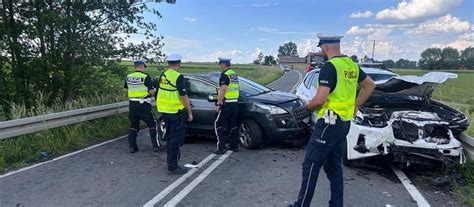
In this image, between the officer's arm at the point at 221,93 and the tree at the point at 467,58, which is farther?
the tree at the point at 467,58

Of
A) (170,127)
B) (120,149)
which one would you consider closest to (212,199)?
(170,127)

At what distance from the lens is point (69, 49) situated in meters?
11.2

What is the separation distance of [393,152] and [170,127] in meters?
3.38

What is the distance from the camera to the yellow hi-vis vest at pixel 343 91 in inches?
151

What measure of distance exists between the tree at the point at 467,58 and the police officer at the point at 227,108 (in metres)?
102

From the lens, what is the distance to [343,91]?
12.7ft

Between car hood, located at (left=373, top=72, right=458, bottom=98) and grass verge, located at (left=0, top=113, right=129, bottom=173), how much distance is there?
6083mm

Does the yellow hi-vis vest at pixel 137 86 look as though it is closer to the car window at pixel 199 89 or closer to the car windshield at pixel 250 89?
the car window at pixel 199 89

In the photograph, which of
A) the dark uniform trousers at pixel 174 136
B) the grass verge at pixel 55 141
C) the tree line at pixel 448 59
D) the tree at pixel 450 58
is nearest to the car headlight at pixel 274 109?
the dark uniform trousers at pixel 174 136

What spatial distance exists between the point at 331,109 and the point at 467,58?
105 meters

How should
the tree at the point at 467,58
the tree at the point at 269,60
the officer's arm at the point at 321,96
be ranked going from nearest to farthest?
1. the officer's arm at the point at 321,96
2. the tree at the point at 467,58
3. the tree at the point at 269,60

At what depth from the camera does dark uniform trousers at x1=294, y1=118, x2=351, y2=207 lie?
3.93 meters

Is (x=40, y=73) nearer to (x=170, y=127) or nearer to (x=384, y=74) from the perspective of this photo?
(x=170, y=127)

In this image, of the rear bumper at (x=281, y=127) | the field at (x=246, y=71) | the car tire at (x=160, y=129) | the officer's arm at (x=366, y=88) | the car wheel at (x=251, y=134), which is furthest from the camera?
the field at (x=246, y=71)
